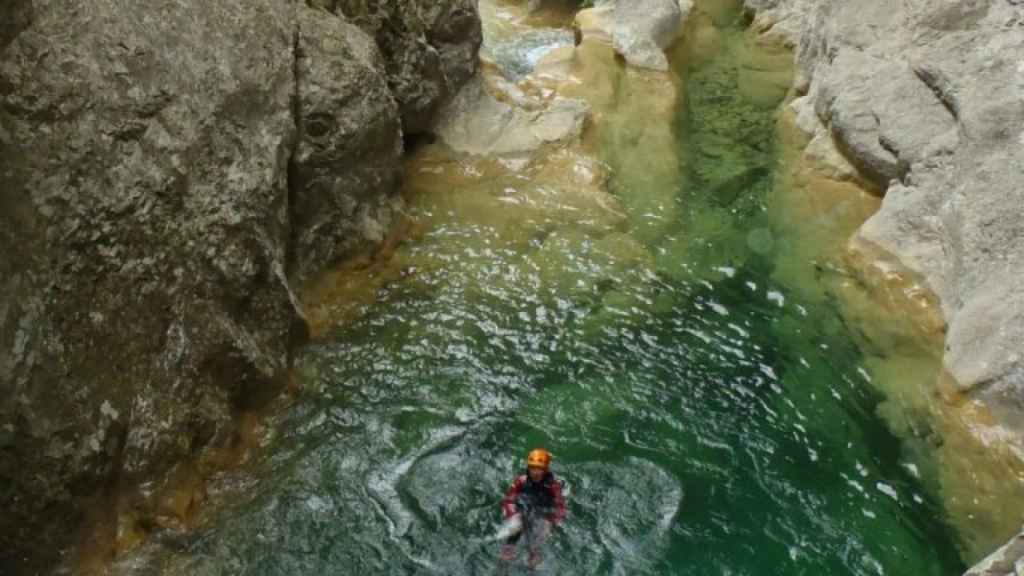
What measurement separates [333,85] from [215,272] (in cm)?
357

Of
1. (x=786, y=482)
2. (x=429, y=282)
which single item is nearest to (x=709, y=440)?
(x=786, y=482)

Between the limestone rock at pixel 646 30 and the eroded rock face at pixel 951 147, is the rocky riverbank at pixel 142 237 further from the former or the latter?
the limestone rock at pixel 646 30

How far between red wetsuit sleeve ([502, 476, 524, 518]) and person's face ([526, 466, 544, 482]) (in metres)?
0.14

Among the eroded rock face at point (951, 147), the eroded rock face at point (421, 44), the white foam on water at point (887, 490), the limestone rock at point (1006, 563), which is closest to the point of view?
the limestone rock at point (1006, 563)

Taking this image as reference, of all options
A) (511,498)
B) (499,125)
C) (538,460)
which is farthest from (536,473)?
(499,125)

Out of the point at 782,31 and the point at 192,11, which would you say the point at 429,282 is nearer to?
the point at 192,11

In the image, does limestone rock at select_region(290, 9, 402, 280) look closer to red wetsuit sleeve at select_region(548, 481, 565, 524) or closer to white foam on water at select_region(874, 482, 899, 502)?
red wetsuit sleeve at select_region(548, 481, 565, 524)

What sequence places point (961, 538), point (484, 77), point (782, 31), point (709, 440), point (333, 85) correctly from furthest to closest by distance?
point (782, 31)
point (484, 77)
point (333, 85)
point (709, 440)
point (961, 538)

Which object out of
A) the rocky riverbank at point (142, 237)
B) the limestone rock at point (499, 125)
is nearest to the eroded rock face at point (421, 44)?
the limestone rock at point (499, 125)

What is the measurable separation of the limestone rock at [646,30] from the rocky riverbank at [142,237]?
9072 millimetres

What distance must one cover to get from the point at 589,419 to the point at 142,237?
16.9 feet

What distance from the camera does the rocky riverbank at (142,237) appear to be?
6879 millimetres

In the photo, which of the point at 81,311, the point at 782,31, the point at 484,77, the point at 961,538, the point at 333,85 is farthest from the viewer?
the point at 782,31

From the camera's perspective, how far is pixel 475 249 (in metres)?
12.2
